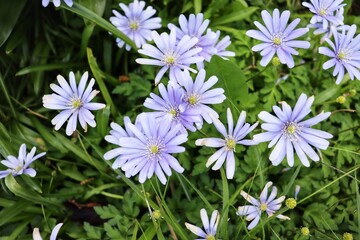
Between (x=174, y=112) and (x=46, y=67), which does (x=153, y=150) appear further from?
(x=46, y=67)

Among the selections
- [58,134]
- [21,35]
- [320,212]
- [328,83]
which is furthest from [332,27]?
[21,35]

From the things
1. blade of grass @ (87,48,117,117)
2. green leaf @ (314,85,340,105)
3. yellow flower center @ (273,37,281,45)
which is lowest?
blade of grass @ (87,48,117,117)

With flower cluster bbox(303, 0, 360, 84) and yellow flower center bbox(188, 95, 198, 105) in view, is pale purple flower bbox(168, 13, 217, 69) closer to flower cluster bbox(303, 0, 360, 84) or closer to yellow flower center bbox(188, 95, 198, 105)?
yellow flower center bbox(188, 95, 198, 105)

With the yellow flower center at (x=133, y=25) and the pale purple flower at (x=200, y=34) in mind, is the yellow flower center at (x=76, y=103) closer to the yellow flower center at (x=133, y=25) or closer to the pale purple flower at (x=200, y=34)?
the pale purple flower at (x=200, y=34)

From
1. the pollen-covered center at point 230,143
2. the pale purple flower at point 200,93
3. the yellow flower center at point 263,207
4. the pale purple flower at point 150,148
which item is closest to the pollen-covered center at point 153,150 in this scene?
the pale purple flower at point 150,148

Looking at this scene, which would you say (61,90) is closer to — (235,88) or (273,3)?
(235,88)

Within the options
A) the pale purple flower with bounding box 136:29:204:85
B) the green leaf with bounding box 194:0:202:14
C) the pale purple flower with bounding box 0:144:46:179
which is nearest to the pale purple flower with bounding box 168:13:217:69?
the pale purple flower with bounding box 136:29:204:85
